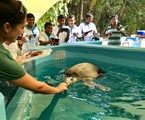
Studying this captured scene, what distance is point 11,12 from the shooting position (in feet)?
5.09

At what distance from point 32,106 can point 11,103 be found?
25.0 inches

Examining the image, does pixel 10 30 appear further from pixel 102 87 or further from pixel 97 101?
pixel 102 87

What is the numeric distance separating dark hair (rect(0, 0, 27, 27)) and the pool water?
1.54 meters

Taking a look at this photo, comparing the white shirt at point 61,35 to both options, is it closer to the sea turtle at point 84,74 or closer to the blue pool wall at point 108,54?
the blue pool wall at point 108,54

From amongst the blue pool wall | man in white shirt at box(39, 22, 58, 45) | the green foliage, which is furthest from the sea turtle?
the green foliage

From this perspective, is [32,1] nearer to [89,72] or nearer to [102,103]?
[89,72]

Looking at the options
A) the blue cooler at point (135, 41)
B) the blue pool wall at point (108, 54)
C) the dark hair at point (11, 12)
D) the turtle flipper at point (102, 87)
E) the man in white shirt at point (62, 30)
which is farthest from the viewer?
the man in white shirt at point (62, 30)

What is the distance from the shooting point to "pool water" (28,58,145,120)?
3199mm

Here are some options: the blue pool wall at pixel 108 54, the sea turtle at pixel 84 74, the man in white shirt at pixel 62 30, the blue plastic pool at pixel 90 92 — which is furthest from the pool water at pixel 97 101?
the man in white shirt at pixel 62 30

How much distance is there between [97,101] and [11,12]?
249 cm

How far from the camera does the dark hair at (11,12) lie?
1537 millimetres

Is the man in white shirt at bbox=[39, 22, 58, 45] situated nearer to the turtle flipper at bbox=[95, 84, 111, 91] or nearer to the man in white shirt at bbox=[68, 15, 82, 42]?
the man in white shirt at bbox=[68, 15, 82, 42]

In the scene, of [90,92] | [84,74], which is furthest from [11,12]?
[84,74]

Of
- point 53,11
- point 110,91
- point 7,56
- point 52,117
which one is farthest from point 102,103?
point 53,11
